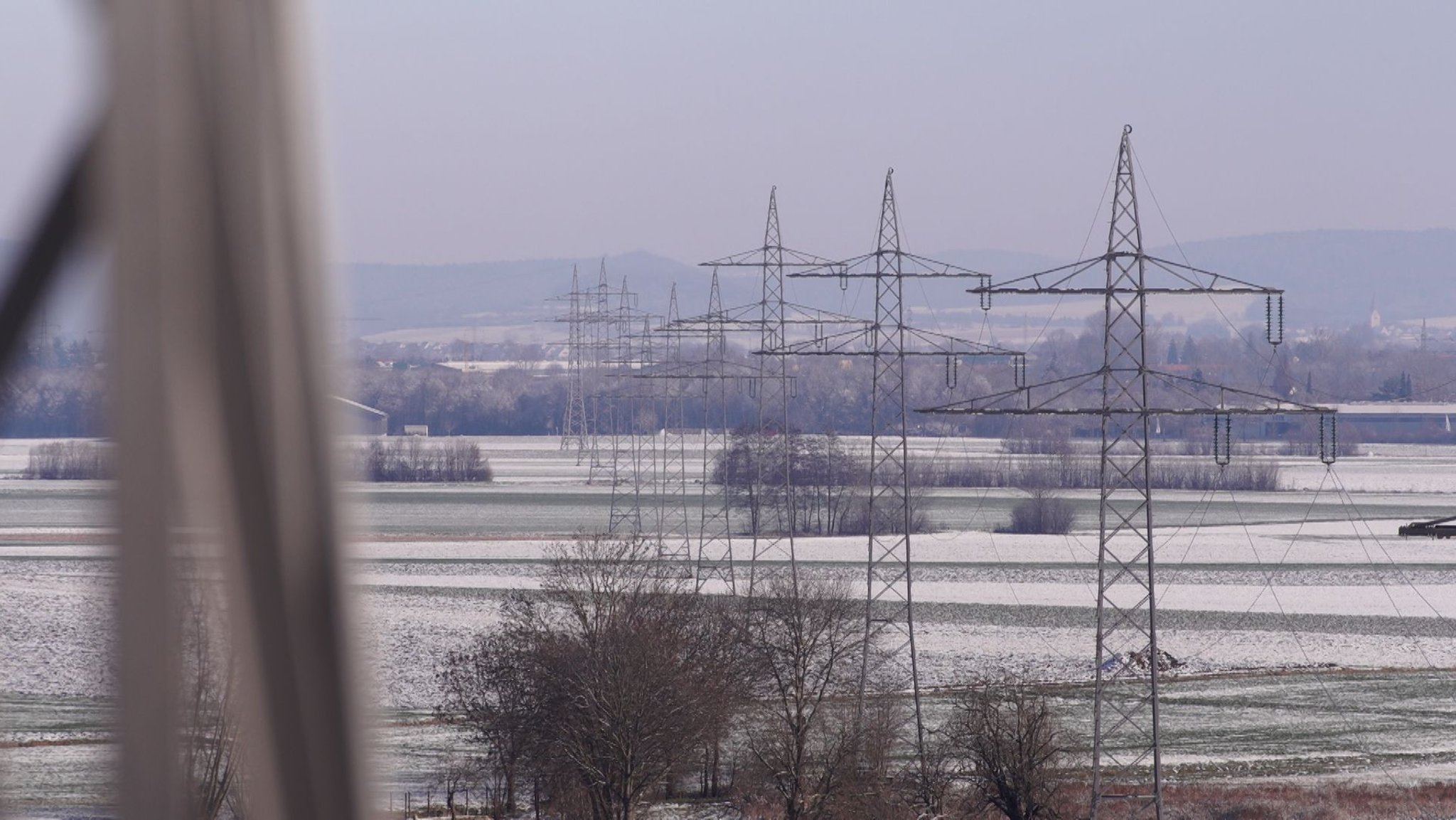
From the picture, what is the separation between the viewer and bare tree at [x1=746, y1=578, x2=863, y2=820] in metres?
20.6

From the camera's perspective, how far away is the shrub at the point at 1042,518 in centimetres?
5728

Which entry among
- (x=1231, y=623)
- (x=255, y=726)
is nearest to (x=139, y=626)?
(x=255, y=726)

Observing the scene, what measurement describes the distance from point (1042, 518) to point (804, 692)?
36.4 meters

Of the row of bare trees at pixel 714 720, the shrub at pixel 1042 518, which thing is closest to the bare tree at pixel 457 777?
the row of bare trees at pixel 714 720

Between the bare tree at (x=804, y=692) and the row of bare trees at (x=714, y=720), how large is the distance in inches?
1.3

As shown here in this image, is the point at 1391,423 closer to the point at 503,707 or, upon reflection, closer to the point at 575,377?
the point at 575,377

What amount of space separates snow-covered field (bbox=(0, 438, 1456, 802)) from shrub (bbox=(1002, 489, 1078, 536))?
1.17m

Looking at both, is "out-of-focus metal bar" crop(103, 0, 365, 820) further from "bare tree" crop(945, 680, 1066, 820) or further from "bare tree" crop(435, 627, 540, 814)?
"bare tree" crop(435, 627, 540, 814)

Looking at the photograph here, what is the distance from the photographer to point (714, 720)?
21547mm

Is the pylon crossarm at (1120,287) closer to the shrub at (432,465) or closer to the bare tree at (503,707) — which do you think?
the bare tree at (503,707)

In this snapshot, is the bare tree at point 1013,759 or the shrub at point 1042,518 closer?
the bare tree at point 1013,759

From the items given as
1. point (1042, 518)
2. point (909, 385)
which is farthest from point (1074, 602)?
point (909, 385)

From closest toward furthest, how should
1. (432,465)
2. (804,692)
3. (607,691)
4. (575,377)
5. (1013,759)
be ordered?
(1013,759)
(607,691)
(804,692)
(432,465)
(575,377)

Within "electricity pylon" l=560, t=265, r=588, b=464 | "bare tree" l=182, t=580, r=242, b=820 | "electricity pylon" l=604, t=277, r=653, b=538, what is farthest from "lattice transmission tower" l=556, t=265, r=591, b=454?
"bare tree" l=182, t=580, r=242, b=820
